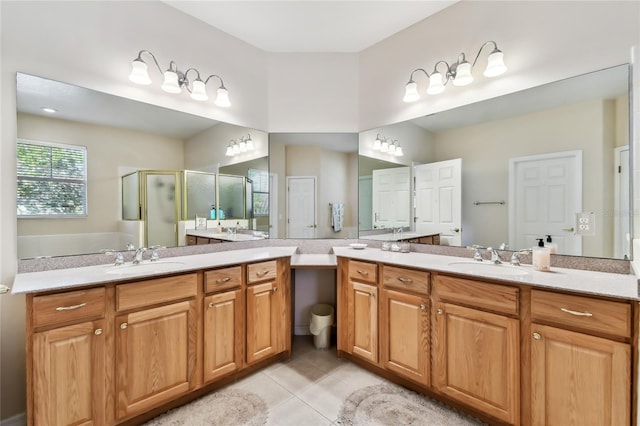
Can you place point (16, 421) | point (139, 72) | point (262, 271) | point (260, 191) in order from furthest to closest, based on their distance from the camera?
point (260, 191), point (262, 271), point (139, 72), point (16, 421)

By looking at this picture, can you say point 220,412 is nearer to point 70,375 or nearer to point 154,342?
point 154,342

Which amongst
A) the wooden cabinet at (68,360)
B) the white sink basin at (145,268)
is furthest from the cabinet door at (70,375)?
the white sink basin at (145,268)

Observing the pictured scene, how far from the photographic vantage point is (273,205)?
2723 millimetres

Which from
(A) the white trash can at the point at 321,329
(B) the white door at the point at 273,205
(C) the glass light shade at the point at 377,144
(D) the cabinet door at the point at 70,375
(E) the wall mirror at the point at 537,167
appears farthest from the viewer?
(B) the white door at the point at 273,205

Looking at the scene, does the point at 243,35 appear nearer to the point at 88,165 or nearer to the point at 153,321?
the point at 88,165

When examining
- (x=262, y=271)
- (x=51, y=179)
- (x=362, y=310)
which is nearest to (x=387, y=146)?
(x=362, y=310)

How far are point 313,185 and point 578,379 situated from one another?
224cm

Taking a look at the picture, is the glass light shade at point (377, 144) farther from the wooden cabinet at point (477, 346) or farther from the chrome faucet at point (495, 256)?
the wooden cabinet at point (477, 346)

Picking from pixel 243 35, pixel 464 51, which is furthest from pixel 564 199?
pixel 243 35

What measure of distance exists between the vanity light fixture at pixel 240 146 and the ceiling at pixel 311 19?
942 millimetres

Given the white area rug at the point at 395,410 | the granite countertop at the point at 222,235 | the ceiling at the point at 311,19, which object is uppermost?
the ceiling at the point at 311,19

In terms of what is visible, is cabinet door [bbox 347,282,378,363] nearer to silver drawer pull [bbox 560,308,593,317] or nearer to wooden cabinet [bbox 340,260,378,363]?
wooden cabinet [bbox 340,260,378,363]

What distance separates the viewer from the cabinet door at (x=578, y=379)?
3.70ft

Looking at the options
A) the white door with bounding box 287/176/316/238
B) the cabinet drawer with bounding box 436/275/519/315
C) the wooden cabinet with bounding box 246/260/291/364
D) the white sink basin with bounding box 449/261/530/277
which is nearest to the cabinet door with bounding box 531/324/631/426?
the cabinet drawer with bounding box 436/275/519/315
